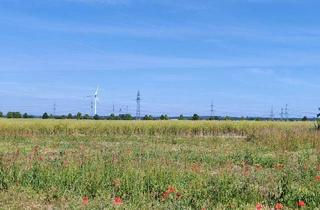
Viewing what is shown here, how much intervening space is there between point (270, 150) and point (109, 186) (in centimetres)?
1462

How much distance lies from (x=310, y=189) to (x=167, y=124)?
43.7 m

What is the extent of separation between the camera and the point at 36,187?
11.0 meters

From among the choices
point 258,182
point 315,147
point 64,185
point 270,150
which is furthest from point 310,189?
point 315,147

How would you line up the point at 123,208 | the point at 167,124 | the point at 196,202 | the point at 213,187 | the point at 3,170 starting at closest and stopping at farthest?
the point at 123,208 < the point at 196,202 < the point at 213,187 < the point at 3,170 < the point at 167,124

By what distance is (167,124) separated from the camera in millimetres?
54781

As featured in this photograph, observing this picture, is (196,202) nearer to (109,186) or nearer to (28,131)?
(109,186)

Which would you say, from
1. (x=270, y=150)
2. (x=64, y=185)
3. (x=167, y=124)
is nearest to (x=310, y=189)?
(x=64, y=185)

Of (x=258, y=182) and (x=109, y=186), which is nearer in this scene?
(x=109, y=186)

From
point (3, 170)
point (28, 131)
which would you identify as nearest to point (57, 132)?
point (28, 131)

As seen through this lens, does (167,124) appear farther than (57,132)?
Yes

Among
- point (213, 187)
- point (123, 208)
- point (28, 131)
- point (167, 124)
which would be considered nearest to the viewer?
point (123, 208)

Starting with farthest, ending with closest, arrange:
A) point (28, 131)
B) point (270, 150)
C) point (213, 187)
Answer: point (28, 131) < point (270, 150) < point (213, 187)

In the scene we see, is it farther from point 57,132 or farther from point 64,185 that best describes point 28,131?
point 64,185

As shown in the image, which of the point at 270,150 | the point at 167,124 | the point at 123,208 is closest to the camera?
the point at 123,208
